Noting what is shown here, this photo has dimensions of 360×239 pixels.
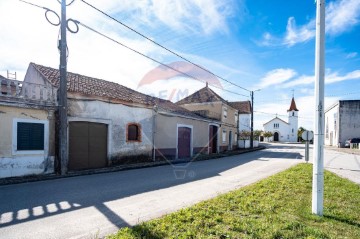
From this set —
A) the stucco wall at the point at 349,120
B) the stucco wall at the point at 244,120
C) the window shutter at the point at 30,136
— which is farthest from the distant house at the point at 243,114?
the window shutter at the point at 30,136

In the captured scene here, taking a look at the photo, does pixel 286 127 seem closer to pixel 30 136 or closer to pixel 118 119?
pixel 118 119

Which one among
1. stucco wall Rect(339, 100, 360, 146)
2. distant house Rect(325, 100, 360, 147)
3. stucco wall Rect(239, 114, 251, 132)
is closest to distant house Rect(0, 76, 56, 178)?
stucco wall Rect(239, 114, 251, 132)

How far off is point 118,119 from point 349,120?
42287 mm

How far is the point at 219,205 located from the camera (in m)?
5.58

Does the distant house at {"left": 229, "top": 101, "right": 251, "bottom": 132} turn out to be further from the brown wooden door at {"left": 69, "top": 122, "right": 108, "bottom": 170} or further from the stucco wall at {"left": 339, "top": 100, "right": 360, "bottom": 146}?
the brown wooden door at {"left": 69, "top": 122, "right": 108, "bottom": 170}

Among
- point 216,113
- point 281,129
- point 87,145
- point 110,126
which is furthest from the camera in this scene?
point 281,129

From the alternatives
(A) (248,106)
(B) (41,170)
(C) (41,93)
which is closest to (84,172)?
(B) (41,170)

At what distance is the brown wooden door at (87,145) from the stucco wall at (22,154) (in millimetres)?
959

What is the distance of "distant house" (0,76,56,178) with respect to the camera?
8.92 metres

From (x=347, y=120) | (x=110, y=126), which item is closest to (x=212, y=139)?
(x=110, y=126)

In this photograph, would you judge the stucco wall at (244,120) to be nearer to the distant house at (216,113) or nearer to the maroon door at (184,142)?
the distant house at (216,113)

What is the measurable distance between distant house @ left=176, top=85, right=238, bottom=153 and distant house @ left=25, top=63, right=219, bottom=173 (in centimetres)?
788

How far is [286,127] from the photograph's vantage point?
226ft

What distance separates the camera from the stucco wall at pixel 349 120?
40.6 m
